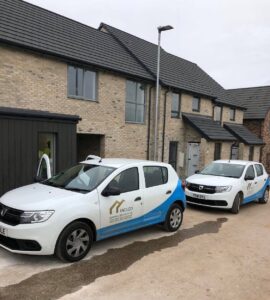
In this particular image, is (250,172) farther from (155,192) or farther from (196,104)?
(196,104)

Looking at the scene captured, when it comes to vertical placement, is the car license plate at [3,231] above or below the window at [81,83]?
below

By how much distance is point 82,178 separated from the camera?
221 inches

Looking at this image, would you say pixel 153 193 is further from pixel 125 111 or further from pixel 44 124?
pixel 125 111

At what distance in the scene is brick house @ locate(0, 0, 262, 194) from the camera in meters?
9.51

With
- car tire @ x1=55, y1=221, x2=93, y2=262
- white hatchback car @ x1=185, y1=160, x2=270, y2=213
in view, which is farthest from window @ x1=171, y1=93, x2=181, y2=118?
car tire @ x1=55, y1=221, x2=93, y2=262

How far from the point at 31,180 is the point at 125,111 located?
706 centimetres

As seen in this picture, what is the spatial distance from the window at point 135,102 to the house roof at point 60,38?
2.10ft

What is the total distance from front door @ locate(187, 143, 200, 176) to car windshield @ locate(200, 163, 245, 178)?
6.41 metres

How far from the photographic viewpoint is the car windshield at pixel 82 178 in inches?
210

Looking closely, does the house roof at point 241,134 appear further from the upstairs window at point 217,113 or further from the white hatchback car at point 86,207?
the white hatchback car at point 86,207

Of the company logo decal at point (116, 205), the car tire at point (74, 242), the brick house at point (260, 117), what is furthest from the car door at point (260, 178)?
the brick house at point (260, 117)

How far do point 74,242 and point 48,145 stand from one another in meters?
4.30

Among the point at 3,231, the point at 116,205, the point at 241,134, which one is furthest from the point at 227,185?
the point at 241,134

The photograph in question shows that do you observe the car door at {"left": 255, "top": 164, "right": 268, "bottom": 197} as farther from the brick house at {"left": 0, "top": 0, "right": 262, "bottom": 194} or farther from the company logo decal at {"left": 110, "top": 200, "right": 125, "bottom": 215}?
the company logo decal at {"left": 110, "top": 200, "right": 125, "bottom": 215}
